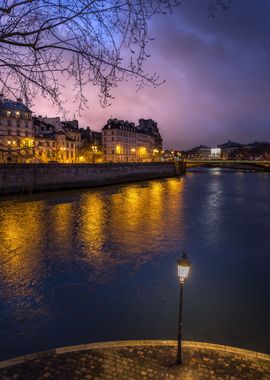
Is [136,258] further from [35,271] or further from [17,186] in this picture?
[17,186]

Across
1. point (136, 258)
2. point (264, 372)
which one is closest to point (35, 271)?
point (136, 258)

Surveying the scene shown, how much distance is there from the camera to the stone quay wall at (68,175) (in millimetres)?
39906

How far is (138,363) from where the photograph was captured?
6.72m

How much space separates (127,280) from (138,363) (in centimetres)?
677

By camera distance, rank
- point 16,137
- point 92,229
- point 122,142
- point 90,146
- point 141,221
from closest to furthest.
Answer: point 16,137 → point 92,229 → point 141,221 → point 90,146 → point 122,142

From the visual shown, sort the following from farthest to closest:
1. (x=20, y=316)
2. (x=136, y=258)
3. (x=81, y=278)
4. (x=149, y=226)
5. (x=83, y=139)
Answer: (x=83, y=139) → (x=149, y=226) → (x=136, y=258) → (x=81, y=278) → (x=20, y=316)

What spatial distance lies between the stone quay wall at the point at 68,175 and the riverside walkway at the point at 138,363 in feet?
72.1

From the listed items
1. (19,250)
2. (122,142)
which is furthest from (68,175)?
(122,142)

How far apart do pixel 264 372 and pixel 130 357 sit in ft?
9.09

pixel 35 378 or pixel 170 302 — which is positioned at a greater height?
pixel 35 378

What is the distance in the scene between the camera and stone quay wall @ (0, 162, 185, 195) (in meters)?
39.9

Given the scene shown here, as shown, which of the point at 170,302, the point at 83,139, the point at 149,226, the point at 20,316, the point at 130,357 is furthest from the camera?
the point at 83,139

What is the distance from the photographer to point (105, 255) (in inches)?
668

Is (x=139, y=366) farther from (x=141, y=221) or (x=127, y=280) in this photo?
(x=141, y=221)
